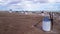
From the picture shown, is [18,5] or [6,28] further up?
[18,5]

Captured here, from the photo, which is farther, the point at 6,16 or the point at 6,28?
the point at 6,16

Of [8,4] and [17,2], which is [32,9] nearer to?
[17,2]

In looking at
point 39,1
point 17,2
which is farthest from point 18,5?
point 39,1

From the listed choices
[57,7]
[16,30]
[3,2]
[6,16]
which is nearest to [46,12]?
[57,7]

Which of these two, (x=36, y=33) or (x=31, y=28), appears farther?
(x=31, y=28)

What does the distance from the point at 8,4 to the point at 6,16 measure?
70cm

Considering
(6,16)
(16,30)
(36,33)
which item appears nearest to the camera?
(36,33)

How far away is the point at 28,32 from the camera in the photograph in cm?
165

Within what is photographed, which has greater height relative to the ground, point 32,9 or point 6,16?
point 32,9

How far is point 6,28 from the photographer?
178cm

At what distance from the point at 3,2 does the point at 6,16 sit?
0.69m

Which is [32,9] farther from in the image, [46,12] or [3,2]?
[3,2]

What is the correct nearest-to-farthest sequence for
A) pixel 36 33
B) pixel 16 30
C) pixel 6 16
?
pixel 36 33
pixel 16 30
pixel 6 16

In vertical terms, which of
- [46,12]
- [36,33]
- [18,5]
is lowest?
[36,33]
